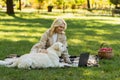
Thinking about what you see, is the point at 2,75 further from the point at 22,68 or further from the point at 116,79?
A: the point at 116,79

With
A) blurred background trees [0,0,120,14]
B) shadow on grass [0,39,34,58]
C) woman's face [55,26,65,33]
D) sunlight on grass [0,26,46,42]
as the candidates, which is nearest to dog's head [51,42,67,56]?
woman's face [55,26,65,33]

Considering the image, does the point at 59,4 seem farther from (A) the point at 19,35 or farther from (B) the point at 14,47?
(B) the point at 14,47

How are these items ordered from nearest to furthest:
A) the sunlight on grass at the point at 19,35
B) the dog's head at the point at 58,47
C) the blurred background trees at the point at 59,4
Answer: the dog's head at the point at 58,47 → the sunlight on grass at the point at 19,35 → the blurred background trees at the point at 59,4

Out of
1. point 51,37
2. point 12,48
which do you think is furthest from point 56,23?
point 12,48

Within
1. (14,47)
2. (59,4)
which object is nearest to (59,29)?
(14,47)

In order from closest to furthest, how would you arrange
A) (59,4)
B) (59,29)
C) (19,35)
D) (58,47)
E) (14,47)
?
(58,47)
(59,29)
(14,47)
(19,35)
(59,4)

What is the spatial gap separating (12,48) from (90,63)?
3393 millimetres

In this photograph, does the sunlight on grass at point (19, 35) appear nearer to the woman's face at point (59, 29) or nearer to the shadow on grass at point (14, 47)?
the shadow on grass at point (14, 47)

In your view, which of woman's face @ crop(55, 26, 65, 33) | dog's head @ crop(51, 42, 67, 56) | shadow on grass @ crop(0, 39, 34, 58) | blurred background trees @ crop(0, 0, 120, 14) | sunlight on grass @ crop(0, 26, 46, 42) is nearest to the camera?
dog's head @ crop(51, 42, 67, 56)

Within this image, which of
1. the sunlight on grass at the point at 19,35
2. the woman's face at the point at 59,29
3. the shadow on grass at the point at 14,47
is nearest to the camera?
the woman's face at the point at 59,29

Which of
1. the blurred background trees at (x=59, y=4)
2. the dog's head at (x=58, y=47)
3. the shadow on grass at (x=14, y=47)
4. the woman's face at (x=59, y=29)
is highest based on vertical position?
the woman's face at (x=59, y=29)

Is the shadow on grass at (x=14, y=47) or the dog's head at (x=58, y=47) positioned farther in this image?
the shadow on grass at (x=14, y=47)

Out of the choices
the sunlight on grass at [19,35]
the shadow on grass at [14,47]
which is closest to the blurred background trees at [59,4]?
the sunlight on grass at [19,35]

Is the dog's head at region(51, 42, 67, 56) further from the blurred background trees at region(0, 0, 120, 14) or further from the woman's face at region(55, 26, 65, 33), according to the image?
the blurred background trees at region(0, 0, 120, 14)
